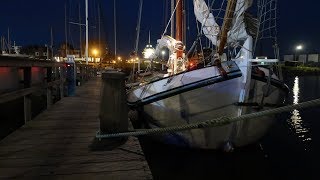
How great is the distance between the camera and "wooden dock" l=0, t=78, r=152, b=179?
411 centimetres

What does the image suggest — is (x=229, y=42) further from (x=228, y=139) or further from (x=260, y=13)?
(x=228, y=139)

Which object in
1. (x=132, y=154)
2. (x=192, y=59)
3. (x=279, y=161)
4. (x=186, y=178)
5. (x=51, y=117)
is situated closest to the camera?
(x=132, y=154)

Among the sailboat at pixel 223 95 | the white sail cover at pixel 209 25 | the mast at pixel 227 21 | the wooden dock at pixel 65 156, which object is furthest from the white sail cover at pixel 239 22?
the wooden dock at pixel 65 156

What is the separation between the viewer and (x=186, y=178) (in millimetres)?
7234

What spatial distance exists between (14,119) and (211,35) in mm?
6922

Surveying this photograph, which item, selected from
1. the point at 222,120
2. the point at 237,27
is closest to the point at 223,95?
the point at 237,27

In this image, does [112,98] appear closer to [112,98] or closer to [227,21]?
[112,98]

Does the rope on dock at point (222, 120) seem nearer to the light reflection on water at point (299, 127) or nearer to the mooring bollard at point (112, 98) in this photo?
the mooring bollard at point (112, 98)

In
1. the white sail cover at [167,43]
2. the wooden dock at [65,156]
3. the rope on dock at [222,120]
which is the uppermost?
the white sail cover at [167,43]

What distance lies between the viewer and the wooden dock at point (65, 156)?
13.5 feet

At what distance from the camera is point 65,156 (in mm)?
4770

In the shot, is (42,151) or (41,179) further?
(42,151)

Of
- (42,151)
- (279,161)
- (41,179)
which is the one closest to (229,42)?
(279,161)

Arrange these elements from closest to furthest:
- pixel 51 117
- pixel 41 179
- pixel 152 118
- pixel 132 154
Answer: pixel 41 179 < pixel 132 154 < pixel 51 117 < pixel 152 118
